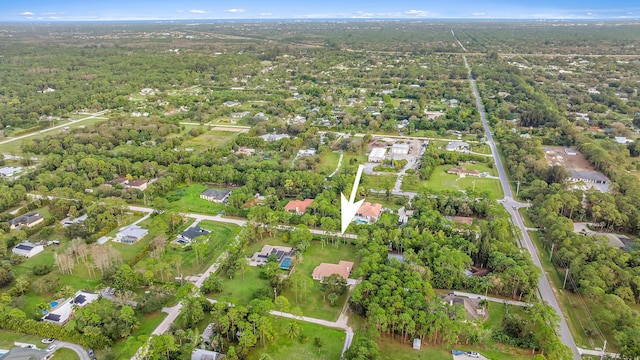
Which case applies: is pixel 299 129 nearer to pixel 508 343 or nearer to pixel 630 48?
pixel 508 343

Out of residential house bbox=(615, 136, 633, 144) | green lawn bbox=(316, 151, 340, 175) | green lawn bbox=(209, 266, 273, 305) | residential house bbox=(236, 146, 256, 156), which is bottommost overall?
green lawn bbox=(209, 266, 273, 305)

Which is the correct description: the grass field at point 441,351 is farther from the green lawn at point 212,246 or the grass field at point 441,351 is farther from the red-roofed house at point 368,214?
the green lawn at point 212,246

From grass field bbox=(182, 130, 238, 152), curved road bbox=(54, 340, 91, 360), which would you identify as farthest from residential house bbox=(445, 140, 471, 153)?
curved road bbox=(54, 340, 91, 360)

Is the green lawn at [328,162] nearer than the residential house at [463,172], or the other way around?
the residential house at [463,172]

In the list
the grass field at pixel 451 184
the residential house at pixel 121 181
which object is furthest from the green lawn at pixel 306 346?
the residential house at pixel 121 181

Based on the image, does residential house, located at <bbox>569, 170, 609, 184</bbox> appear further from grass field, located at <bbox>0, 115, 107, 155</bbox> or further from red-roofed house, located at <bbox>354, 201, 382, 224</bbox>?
grass field, located at <bbox>0, 115, 107, 155</bbox>
